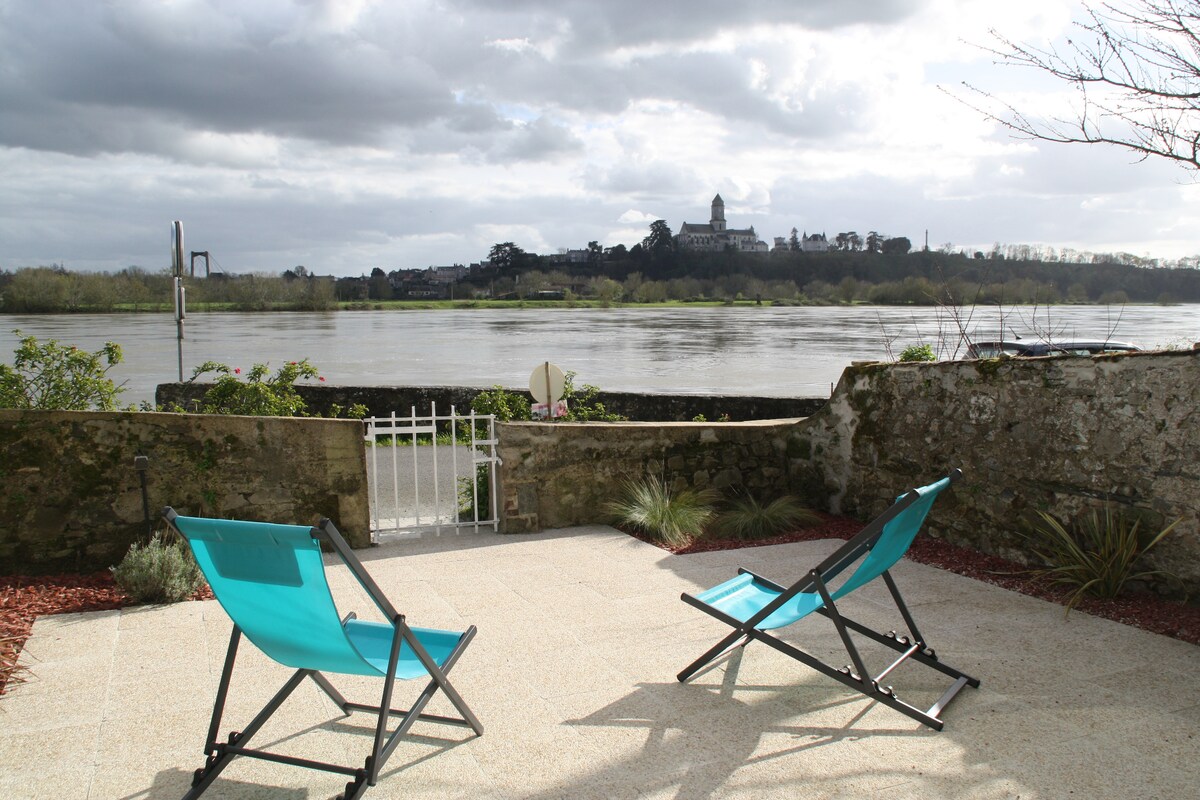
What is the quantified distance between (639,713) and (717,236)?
156 metres

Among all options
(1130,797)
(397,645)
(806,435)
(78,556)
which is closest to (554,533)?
(806,435)

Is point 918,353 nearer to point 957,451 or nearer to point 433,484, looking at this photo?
point 957,451

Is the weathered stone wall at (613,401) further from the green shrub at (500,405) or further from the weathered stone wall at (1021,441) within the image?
the weathered stone wall at (1021,441)

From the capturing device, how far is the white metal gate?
6438 mm

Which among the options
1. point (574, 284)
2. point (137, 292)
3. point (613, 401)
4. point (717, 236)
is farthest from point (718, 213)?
point (613, 401)

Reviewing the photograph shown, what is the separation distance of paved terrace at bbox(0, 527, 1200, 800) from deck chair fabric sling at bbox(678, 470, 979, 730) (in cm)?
9

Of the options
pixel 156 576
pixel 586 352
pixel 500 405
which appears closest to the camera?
pixel 156 576

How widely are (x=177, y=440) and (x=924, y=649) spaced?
15.0 feet

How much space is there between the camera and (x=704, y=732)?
10.5 feet

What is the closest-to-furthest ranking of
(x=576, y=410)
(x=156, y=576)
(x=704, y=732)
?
(x=704, y=732) → (x=156, y=576) → (x=576, y=410)

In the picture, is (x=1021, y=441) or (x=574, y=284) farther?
(x=574, y=284)

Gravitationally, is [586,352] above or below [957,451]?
below

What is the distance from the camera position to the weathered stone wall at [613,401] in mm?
12508

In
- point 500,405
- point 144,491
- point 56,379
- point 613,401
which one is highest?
point 56,379
